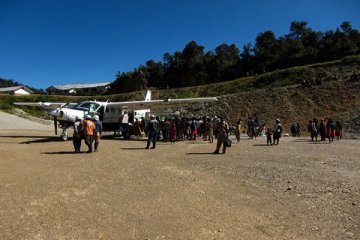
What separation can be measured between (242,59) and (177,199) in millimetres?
74507

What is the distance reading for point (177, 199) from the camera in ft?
30.0

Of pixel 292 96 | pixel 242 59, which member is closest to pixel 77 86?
pixel 242 59

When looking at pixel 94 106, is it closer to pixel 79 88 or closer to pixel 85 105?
pixel 85 105

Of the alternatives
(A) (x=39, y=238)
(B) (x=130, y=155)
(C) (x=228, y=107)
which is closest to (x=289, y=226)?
(A) (x=39, y=238)

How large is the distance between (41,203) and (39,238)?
2.21 m

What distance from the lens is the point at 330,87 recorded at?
4822 cm

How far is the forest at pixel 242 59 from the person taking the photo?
6938 cm

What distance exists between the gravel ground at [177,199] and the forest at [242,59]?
188 ft

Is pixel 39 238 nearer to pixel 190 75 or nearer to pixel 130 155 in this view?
pixel 130 155

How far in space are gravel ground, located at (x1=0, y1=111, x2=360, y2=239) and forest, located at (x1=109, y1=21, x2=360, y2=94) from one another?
5743 centimetres

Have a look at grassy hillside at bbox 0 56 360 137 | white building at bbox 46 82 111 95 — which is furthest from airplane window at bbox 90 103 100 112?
white building at bbox 46 82 111 95

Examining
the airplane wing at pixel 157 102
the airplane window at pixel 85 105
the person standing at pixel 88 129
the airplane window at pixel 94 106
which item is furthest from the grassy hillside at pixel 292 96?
the person standing at pixel 88 129

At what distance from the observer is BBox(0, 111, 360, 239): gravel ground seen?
699 cm

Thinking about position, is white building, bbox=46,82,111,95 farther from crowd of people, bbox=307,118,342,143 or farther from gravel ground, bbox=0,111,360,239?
gravel ground, bbox=0,111,360,239
